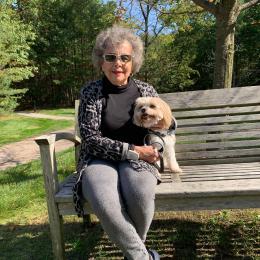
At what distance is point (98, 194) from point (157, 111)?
2.89 ft

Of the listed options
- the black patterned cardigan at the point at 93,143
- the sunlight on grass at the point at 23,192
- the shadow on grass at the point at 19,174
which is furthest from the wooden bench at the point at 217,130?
the shadow on grass at the point at 19,174

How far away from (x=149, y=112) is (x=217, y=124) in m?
1.00

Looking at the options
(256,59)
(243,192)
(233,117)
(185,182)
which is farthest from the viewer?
(256,59)

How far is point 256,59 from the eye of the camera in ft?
77.7

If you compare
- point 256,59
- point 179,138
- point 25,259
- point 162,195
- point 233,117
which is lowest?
point 25,259

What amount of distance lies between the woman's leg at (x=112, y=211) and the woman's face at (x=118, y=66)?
2.58 ft

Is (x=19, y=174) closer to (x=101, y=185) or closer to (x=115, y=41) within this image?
(x=115, y=41)

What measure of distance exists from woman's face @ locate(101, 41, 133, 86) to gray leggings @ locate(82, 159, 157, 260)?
704 millimetres

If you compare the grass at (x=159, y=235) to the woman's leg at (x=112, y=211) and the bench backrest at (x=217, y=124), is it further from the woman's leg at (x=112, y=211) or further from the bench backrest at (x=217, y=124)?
the woman's leg at (x=112, y=211)

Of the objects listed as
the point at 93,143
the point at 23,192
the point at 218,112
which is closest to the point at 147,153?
the point at 93,143

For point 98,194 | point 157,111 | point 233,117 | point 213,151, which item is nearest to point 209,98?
point 233,117

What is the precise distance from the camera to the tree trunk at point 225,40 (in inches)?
159

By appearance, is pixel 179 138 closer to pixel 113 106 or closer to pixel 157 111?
pixel 157 111

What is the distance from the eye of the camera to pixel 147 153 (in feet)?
8.52
